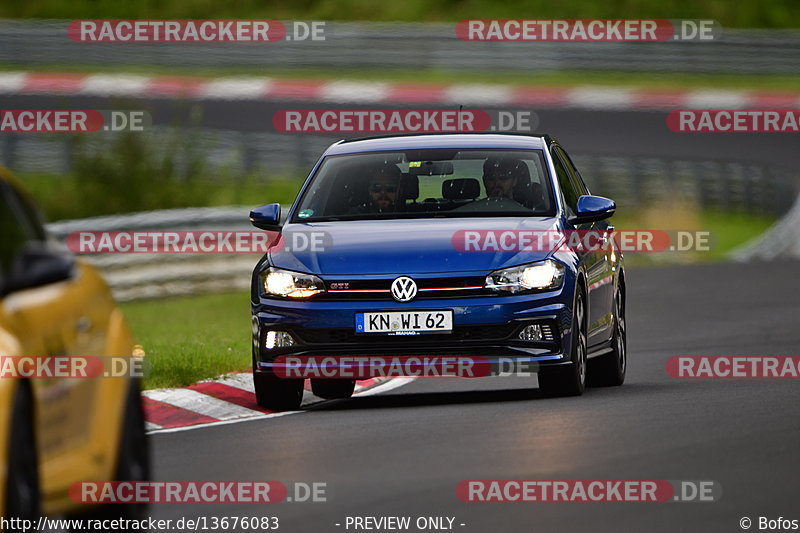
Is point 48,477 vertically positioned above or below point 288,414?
above

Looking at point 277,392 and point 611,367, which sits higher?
point 277,392

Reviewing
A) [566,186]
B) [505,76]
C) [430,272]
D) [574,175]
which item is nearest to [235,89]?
[505,76]

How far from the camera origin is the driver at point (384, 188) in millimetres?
13156

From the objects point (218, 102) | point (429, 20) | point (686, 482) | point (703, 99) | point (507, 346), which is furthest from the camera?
point (429, 20)

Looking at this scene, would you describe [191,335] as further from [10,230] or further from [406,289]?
[10,230]

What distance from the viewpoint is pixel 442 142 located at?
13.8 meters

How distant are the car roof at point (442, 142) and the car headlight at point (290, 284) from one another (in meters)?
1.57

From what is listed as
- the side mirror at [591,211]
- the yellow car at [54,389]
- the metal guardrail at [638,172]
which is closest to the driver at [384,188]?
the side mirror at [591,211]

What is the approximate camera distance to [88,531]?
7711 millimetres

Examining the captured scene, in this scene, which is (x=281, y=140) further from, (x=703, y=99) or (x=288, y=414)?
(x=288, y=414)

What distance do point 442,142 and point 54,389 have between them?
284 inches

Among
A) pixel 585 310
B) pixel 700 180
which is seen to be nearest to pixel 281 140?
pixel 700 180

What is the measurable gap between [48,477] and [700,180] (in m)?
26.7

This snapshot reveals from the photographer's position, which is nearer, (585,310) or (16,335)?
(16,335)
